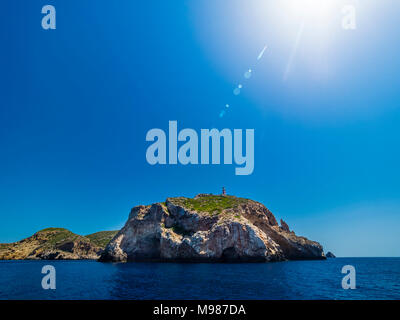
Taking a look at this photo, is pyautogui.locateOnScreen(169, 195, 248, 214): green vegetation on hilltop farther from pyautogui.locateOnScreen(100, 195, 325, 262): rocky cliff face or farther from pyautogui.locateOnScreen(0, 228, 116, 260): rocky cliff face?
pyautogui.locateOnScreen(0, 228, 116, 260): rocky cliff face

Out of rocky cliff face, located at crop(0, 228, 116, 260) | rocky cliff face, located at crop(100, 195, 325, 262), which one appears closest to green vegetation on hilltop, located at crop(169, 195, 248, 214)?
rocky cliff face, located at crop(100, 195, 325, 262)

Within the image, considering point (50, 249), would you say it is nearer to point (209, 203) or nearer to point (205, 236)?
point (209, 203)

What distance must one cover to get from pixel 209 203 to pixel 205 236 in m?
25.1

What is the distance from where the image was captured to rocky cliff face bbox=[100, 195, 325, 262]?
78750mm

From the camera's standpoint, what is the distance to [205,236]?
266 ft

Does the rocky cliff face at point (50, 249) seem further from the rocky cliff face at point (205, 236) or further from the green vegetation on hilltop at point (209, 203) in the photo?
the green vegetation on hilltop at point (209, 203)

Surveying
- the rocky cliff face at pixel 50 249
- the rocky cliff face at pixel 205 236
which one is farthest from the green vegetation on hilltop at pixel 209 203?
the rocky cliff face at pixel 50 249

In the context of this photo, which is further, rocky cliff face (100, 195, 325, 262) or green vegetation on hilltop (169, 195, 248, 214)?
green vegetation on hilltop (169, 195, 248, 214)

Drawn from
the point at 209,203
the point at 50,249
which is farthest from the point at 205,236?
the point at 50,249

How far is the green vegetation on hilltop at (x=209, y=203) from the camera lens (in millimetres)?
94525
